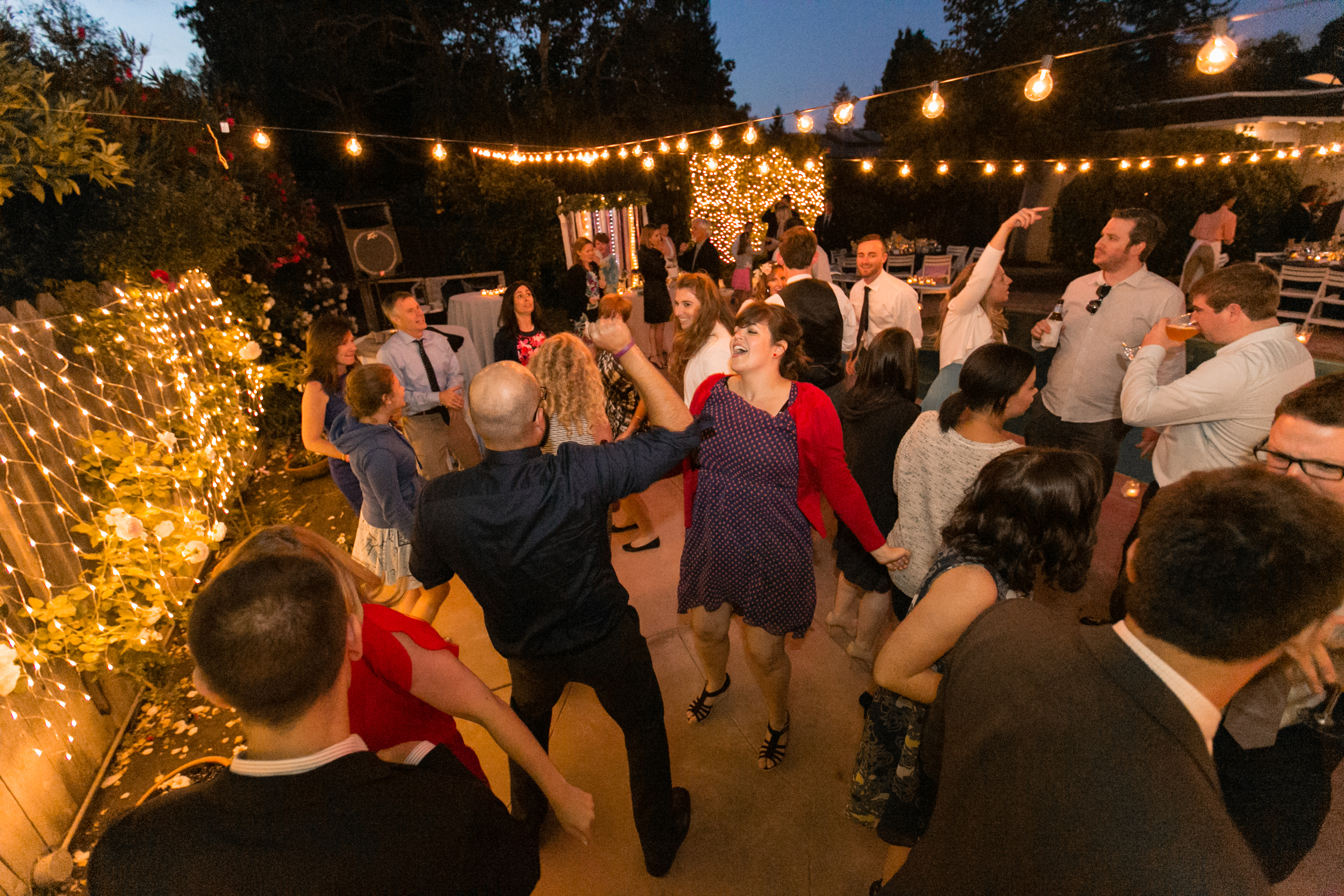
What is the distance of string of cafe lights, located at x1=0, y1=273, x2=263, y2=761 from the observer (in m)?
2.28

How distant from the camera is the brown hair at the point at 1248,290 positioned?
6.93 ft

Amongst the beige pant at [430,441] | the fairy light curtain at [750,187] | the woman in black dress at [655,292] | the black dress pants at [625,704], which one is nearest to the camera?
the black dress pants at [625,704]

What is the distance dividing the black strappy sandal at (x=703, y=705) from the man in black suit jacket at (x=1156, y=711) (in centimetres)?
172

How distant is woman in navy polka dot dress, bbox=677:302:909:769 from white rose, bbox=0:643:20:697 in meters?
2.25

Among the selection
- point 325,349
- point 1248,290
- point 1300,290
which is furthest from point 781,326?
point 1300,290

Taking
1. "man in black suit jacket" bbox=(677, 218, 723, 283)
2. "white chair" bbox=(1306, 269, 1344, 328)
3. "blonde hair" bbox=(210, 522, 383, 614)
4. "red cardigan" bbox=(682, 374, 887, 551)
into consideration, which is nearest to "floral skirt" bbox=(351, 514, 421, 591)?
"blonde hair" bbox=(210, 522, 383, 614)

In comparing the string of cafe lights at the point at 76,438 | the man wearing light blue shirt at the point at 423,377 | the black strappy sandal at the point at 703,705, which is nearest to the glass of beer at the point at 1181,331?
the black strappy sandal at the point at 703,705

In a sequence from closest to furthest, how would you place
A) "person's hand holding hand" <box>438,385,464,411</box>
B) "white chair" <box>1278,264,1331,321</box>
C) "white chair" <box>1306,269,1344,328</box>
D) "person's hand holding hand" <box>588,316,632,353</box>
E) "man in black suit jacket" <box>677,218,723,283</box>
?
"person's hand holding hand" <box>588,316,632,353</box> → "person's hand holding hand" <box>438,385,464,411</box> → "white chair" <box>1306,269,1344,328</box> → "white chair" <box>1278,264,1331,321</box> → "man in black suit jacket" <box>677,218,723,283</box>

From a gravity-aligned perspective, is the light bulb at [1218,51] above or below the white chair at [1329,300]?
above

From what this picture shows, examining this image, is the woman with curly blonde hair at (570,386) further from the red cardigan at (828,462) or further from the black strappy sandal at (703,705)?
the black strappy sandal at (703,705)

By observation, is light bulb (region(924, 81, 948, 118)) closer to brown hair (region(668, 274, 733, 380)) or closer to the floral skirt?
brown hair (region(668, 274, 733, 380))

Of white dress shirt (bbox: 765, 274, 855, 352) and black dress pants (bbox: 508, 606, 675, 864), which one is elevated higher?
white dress shirt (bbox: 765, 274, 855, 352)

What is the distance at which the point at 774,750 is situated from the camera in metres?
2.39

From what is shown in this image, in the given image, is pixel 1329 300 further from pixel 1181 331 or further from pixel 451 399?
pixel 451 399
